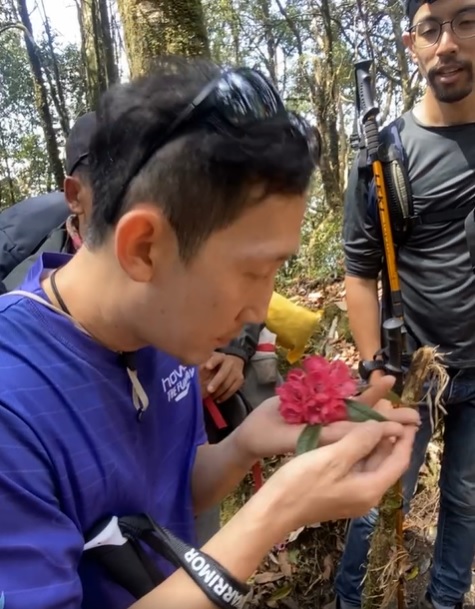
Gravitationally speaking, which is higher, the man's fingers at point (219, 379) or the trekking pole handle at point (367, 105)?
the trekking pole handle at point (367, 105)

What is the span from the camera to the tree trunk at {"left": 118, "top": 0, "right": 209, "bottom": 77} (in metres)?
2.52

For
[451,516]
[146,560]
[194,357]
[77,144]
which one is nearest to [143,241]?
[194,357]

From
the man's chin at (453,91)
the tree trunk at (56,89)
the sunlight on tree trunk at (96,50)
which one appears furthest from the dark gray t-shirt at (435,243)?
the tree trunk at (56,89)

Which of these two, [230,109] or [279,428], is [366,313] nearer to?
[279,428]

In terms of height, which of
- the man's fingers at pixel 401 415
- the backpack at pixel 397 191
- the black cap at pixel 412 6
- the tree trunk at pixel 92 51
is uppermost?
the tree trunk at pixel 92 51

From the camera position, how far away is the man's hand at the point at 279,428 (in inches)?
48.8

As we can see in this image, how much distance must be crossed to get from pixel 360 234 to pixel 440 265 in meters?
0.34

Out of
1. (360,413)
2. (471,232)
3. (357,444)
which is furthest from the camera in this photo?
(471,232)

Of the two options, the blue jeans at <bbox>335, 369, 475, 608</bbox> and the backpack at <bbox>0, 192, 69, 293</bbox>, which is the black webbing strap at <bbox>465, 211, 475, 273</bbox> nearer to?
the blue jeans at <bbox>335, 369, 475, 608</bbox>

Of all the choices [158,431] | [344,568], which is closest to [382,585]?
[344,568]

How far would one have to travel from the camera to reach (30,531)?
2.93 ft

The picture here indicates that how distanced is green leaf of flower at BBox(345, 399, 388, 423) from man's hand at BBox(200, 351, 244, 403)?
867 mm

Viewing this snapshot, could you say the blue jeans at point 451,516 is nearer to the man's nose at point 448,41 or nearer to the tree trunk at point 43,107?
the man's nose at point 448,41

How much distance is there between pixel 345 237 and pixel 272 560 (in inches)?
66.3
